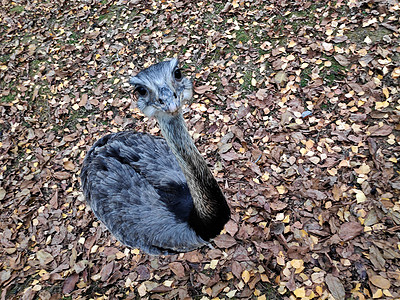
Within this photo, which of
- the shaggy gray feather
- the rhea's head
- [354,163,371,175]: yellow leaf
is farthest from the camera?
→ [354,163,371,175]: yellow leaf

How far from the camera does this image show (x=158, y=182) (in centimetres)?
321

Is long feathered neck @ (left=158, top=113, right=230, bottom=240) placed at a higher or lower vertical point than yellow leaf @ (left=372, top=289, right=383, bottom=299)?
higher

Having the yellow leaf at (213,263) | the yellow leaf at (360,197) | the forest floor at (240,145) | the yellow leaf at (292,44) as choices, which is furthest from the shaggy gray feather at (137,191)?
the yellow leaf at (292,44)

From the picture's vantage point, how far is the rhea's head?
2.03m

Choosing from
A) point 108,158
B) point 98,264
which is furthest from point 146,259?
point 108,158

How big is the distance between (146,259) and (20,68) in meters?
4.62

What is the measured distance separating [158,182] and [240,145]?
1367 mm

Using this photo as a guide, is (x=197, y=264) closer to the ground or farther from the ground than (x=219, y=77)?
closer to the ground

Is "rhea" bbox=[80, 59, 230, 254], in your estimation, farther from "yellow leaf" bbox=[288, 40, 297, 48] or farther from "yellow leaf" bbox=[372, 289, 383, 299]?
"yellow leaf" bbox=[288, 40, 297, 48]

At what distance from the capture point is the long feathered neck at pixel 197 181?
7.34 feet

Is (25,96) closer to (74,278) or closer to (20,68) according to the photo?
(20,68)

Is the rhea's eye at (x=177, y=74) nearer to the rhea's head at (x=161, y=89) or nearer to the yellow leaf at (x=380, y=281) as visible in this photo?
the rhea's head at (x=161, y=89)

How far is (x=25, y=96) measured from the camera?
5.64 m

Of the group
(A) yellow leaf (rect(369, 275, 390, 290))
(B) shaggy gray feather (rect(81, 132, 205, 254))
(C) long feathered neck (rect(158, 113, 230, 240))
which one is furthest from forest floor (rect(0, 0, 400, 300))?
(C) long feathered neck (rect(158, 113, 230, 240))
